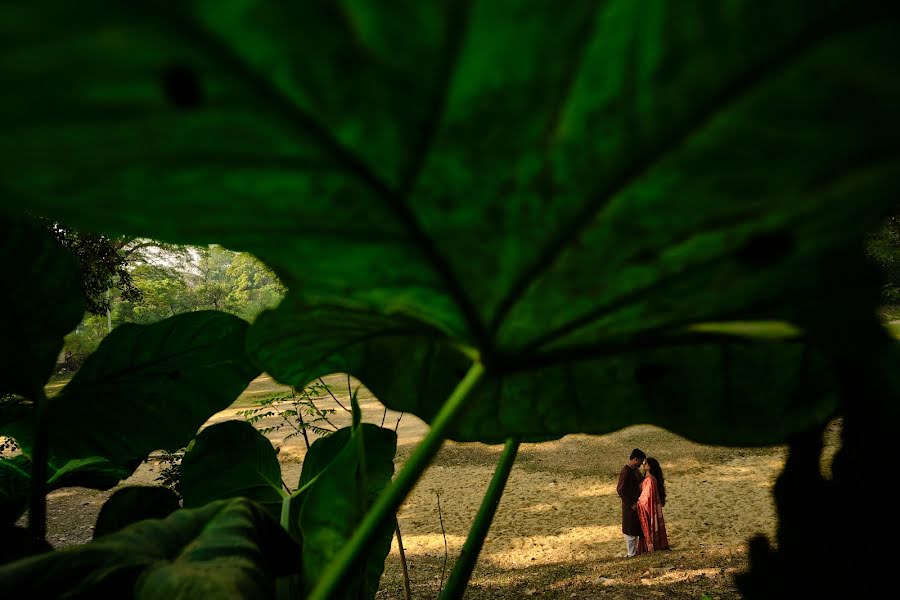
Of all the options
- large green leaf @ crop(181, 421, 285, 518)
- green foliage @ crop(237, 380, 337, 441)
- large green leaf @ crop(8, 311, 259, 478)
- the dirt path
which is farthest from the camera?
the dirt path

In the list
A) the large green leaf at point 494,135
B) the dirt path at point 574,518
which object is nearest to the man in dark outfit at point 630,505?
the dirt path at point 574,518

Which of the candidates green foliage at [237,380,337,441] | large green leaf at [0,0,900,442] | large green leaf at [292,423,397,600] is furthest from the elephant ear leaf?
green foliage at [237,380,337,441]

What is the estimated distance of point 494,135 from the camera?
0.78 feet

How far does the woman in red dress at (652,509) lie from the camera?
504 centimetres

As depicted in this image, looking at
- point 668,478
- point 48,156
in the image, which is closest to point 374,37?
point 48,156

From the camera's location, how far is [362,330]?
0.54 meters

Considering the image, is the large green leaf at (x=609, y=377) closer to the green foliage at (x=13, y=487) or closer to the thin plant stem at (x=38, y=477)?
the thin plant stem at (x=38, y=477)

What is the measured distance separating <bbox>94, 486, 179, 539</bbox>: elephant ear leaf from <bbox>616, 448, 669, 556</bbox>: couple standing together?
5097 millimetres

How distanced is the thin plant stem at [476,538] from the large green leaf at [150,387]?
0.40 meters

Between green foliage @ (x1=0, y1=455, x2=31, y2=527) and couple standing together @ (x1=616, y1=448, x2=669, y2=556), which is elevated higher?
green foliage @ (x1=0, y1=455, x2=31, y2=527)

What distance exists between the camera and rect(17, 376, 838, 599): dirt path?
4.58 m

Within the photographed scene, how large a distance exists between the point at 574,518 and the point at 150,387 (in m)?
6.29

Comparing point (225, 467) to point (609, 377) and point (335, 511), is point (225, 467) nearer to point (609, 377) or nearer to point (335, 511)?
point (335, 511)

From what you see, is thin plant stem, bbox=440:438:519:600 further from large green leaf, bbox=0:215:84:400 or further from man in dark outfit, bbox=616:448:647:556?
man in dark outfit, bbox=616:448:647:556
